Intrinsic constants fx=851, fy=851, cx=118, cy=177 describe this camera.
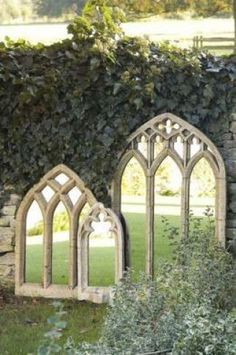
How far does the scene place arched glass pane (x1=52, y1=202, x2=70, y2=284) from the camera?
24.2 feet

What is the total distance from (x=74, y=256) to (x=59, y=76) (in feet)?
5.01

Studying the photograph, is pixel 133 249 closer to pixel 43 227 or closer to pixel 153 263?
pixel 153 263

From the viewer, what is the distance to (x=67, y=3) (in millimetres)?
14242

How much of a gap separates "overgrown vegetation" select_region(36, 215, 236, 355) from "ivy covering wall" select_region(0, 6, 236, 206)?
1.69 m

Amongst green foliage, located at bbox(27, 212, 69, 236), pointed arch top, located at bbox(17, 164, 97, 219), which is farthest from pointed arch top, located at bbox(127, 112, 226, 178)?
green foliage, located at bbox(27, 212, 69, 236)

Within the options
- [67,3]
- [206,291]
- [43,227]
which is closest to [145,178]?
[43,227]

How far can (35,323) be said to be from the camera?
21.0 ft

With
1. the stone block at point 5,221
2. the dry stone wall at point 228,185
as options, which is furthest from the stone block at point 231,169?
the stone block at point 5,221

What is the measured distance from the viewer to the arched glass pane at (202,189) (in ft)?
23.5

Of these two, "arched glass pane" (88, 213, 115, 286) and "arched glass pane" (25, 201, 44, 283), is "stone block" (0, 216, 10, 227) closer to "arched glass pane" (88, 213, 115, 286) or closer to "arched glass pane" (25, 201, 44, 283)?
"arched glass pane" (25, 201, 44, 283)

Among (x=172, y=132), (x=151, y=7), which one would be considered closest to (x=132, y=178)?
(x=172, y=132)

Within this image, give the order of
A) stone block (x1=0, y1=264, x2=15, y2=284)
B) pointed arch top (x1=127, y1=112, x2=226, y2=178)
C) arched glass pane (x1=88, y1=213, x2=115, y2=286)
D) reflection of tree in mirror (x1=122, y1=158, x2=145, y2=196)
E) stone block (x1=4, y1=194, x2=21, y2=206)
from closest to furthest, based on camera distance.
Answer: pointed arch top (x1=127, y1=112, x2=226, y2=178) → arched glass pane (x1=88, y1=213, x2=115, y2=286) → reflection of tree in mirror (x1=122, y1=158, x2=145, y2=196) → stone block (x1=4, y1=194, x2=21, y2=206) → stone block (x1=0, y1=264, x2=15, y2=284)

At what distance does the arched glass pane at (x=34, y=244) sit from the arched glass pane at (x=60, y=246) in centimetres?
13

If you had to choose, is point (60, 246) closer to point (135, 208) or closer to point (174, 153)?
point (135, 208)
